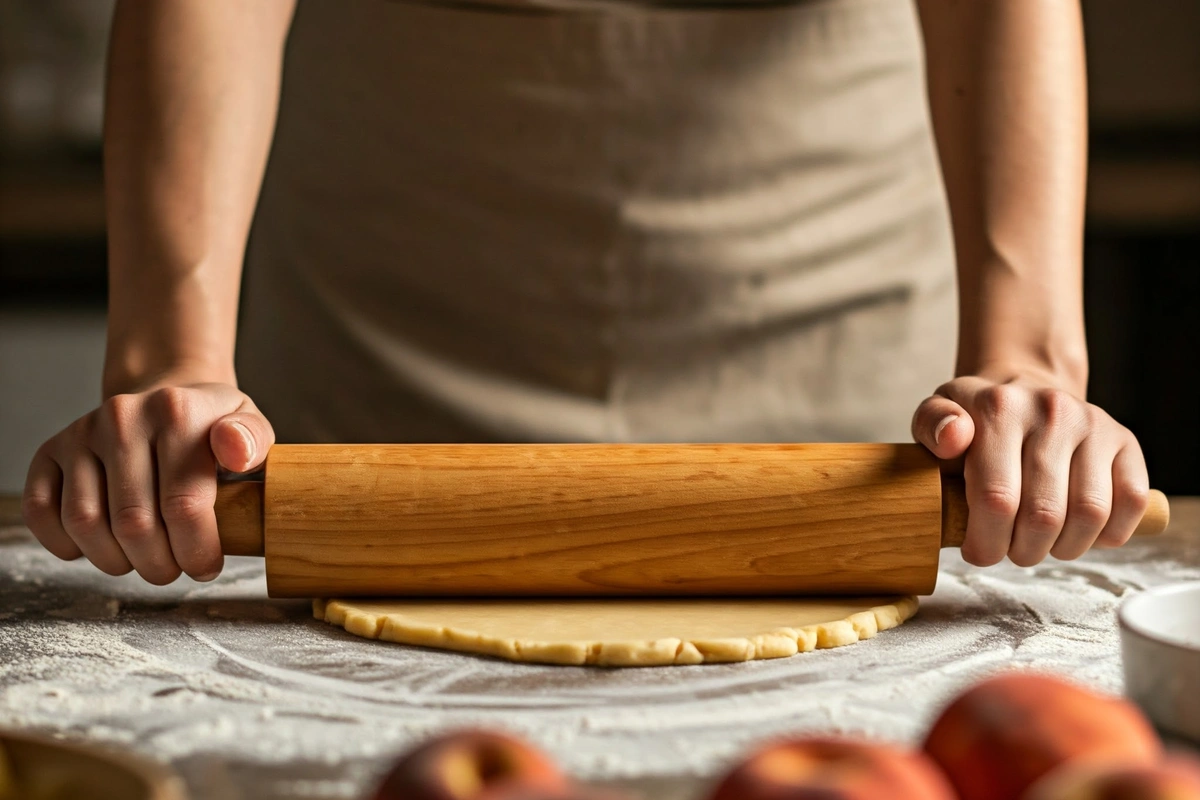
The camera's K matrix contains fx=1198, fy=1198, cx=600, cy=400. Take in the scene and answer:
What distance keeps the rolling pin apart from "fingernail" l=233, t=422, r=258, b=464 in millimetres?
31

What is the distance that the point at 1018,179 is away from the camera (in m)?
1.25

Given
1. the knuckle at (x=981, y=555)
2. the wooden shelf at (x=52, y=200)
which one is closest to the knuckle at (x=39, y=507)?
the knuckle at (x=981, y=555)

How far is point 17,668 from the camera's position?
2.97 feet

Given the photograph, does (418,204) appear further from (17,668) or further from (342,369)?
(17,668)

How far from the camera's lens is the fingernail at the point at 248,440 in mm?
1006

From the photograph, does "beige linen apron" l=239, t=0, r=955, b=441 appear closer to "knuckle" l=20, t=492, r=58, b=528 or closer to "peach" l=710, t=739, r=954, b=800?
"knuckle" l=20, t=492, r=58, b=528

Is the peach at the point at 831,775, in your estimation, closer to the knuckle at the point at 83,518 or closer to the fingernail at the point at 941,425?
the fingernail at the point at 941,425

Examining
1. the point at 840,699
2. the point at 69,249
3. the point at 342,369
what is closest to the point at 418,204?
the point at 342,369

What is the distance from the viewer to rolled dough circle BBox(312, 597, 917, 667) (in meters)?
0.91

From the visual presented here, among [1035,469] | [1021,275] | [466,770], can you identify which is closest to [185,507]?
[466,770]

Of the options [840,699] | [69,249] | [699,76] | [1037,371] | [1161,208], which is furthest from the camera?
[69,249]

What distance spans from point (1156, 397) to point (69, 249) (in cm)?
279

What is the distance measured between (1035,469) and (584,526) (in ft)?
1.27

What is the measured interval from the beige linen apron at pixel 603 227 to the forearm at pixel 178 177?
28 cm
